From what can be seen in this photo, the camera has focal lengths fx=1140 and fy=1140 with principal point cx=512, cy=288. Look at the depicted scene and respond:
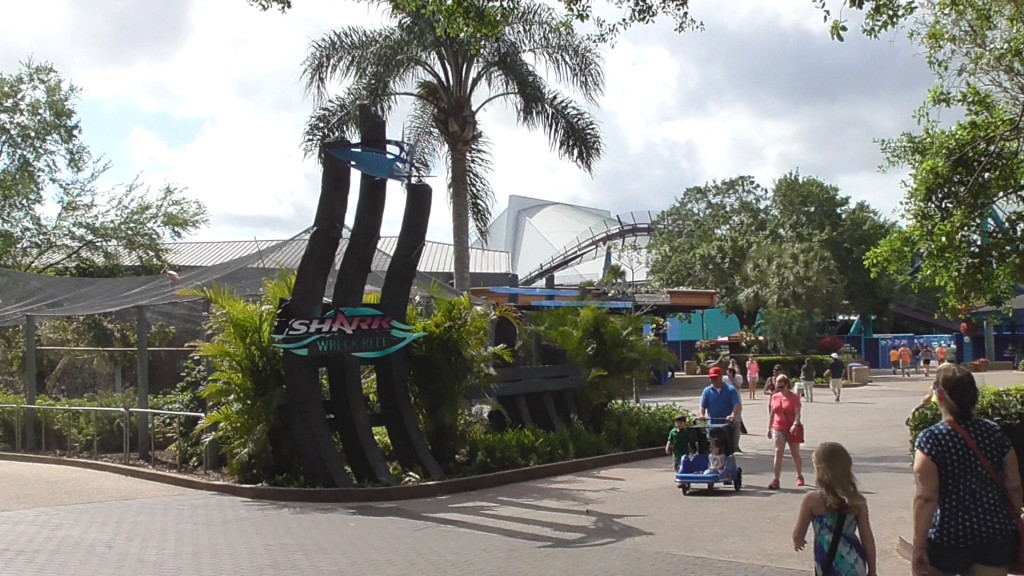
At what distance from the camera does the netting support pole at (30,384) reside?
20156 millimetres

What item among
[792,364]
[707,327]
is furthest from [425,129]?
[707,327]

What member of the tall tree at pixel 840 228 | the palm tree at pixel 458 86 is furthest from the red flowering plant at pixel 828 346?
the palm tree at pixel 458 86

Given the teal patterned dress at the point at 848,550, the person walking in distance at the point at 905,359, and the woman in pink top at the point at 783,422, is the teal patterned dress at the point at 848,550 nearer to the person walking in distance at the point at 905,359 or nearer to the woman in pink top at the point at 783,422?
the woman in pink top at the point at 783,422

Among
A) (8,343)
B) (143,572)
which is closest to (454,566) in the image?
(143,572)

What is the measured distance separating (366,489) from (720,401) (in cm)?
483

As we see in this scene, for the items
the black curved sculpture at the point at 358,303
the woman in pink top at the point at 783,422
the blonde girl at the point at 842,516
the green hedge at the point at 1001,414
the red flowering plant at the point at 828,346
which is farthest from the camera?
the red flowering plant at the point at 828,346

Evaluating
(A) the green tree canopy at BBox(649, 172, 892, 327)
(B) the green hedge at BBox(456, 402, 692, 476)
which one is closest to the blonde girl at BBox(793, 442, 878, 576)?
(B) the green hedge at BBox(456, 402, 692, 476)

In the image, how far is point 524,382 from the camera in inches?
745

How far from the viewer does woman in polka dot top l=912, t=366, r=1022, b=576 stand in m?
5.24

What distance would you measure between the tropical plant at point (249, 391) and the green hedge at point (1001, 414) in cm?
793

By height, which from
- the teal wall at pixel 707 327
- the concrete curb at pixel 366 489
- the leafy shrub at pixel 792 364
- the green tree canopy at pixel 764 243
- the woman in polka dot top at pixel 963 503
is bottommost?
the concrete curb at pixel 366 489

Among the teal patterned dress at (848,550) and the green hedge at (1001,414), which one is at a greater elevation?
the green hedge at (1001,414)

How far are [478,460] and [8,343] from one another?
491 inches

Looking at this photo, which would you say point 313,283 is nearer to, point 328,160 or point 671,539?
point 328,160
